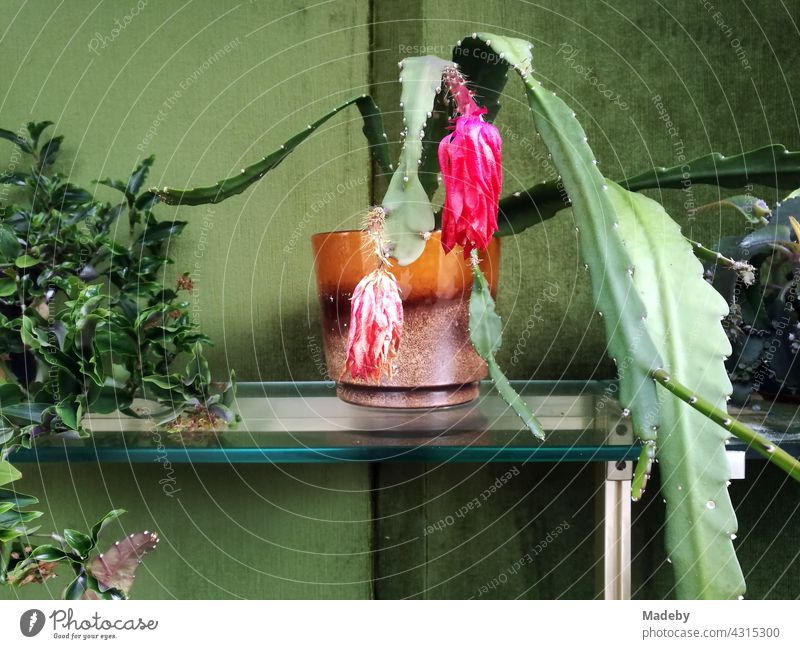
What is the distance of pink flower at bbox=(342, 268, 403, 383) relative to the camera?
402 mm

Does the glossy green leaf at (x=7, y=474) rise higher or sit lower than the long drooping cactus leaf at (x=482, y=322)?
lower

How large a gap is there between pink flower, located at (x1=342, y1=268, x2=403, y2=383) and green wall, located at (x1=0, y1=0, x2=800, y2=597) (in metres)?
0.18

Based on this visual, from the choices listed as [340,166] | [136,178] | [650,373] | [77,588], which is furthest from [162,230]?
[650,373]

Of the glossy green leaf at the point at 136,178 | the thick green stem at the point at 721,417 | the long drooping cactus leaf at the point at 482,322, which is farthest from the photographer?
the glossy green leaf at the point at 136,178

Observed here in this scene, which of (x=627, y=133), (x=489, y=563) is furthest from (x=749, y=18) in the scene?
(x=489, y=563)

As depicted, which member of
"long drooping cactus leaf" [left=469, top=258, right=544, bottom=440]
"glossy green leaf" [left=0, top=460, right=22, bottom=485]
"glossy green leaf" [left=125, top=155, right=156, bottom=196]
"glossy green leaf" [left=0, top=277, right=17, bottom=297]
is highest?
"glossy green leaf" [left=125, top=155, right=156, bottom=196]

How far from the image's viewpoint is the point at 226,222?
58 centimetres

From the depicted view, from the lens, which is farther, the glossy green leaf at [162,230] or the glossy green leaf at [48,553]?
the glossy green leaf at [162,230]

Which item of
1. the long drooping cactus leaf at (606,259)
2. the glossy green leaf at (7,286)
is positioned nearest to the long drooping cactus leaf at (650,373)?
the long drooping cactus leaf at (606,259)

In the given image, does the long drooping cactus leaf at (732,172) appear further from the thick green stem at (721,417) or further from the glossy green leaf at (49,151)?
the glossy green leaf at (49,151)

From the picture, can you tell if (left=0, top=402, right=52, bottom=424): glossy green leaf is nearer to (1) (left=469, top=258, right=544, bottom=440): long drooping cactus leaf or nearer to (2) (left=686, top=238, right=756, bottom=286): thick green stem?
(1) (left=469, top=258, right=544, bottom=440): long drooping cactus leaf

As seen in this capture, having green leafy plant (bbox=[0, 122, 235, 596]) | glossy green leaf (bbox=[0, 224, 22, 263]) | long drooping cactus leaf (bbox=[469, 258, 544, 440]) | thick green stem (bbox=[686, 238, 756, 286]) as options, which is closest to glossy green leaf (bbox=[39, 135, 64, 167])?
green leafy plant (bbox=[0, 122, 235, 596])

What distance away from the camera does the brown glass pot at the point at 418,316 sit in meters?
0.43

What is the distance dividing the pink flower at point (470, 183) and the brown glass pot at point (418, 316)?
0.10ft
